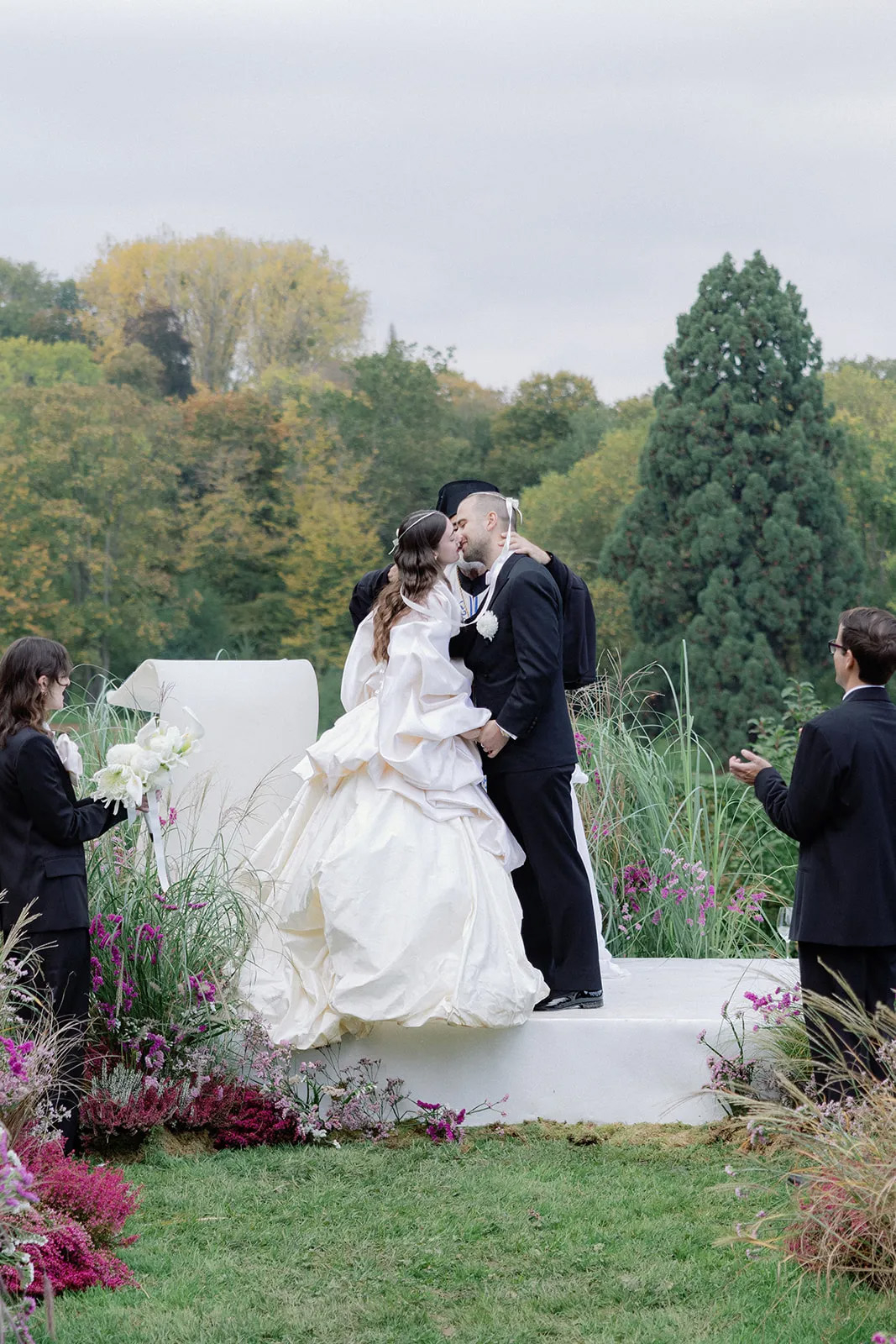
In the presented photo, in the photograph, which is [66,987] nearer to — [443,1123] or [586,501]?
[443,1123]

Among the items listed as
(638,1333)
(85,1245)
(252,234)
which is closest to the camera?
(638,1333)

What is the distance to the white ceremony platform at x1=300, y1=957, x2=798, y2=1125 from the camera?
4.66 m

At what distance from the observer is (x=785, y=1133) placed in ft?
11.0

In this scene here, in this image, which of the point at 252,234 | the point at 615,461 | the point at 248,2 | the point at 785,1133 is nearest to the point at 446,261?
the point at 252,234

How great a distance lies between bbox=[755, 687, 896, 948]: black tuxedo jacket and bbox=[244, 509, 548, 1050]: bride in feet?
3.75

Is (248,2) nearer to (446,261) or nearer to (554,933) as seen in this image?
(446,261)

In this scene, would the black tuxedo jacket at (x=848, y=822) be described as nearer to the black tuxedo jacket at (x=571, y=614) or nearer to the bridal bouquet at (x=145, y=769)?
the black tuxedo jacket at (x=571, y=614)

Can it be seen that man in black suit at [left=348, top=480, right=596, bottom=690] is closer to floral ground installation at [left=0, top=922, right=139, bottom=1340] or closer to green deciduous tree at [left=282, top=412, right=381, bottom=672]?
floral ground installation at [left=0, top=922, right=139, bottom=1340]

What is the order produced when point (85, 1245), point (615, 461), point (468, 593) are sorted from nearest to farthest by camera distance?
1. point (85, 1245)
2. point (468, 593)
3. point (615, 461)

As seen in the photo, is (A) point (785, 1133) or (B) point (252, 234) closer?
(A) point (785, 1133)

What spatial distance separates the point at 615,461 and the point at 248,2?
17837 mm

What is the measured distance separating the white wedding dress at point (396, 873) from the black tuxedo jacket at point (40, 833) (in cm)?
83

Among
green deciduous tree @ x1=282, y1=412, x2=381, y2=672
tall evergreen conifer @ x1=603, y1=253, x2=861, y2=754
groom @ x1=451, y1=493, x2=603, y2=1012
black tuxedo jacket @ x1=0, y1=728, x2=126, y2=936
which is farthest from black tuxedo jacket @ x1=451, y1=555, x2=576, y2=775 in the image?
green deciduous tree @ x1=282, y1=412, x2=381, y2=672

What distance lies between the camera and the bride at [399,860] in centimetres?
450
